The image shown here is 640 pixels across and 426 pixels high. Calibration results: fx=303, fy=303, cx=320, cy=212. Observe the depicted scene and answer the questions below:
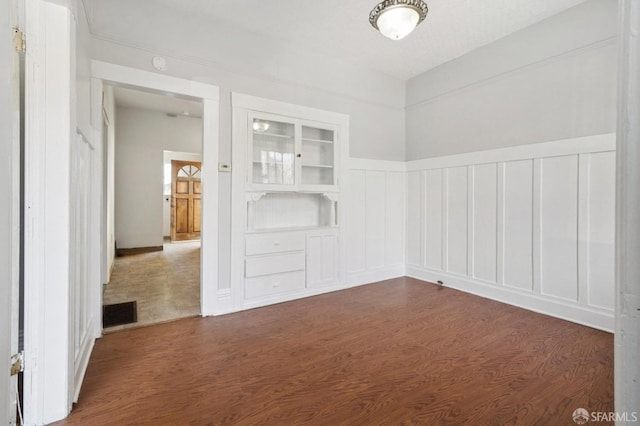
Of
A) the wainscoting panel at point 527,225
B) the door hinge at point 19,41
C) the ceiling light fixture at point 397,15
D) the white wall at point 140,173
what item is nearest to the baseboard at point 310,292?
the wainscoting panel at point 527,225

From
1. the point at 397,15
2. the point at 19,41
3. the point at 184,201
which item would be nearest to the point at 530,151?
the point at 397,15

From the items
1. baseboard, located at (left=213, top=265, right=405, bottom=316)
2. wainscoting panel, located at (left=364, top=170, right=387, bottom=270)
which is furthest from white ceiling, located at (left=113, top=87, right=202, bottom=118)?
baseboard, located at (left=213, top=265, right=405, bottom=316)

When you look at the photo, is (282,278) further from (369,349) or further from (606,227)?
(606,227)

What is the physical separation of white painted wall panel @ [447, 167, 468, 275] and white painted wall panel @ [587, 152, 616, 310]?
47.3 inches

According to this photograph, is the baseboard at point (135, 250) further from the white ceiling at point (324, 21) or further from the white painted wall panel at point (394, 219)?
the white painted wall panel at point (394, 219)

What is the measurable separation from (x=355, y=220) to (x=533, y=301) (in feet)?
6.99

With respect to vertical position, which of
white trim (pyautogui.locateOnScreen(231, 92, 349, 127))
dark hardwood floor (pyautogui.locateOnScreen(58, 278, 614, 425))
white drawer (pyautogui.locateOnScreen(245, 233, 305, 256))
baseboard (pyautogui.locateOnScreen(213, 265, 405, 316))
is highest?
white trim (pyautogui.locateOnScreen(231, 92, 349, 127))

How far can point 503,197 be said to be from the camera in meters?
3.38

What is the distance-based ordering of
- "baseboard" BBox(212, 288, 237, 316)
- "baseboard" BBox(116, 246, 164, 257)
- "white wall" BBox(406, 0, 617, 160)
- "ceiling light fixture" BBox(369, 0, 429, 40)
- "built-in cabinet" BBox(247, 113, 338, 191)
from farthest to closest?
"baseboard" BBox(116, 246, 164, 257)
"built-in cabinet" BBox(247, 113, 338, 191)
"baseboard" BBox(212, 288, 237, 316)
"white wall" BBox(406, 0, 617, 160)
"ceiling light fixture" BBox(369, 0, 429, 40)

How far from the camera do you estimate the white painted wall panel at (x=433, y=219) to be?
4.06m

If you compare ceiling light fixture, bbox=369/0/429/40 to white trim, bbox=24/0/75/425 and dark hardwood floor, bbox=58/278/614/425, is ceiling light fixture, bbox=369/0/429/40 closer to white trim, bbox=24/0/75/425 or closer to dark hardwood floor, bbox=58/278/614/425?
white trim, bbox=24/0/75/425

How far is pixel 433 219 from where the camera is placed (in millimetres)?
4141

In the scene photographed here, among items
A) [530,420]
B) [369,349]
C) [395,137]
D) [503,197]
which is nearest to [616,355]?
[530,420]

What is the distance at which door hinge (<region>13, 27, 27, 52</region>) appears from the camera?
4.65 feet
